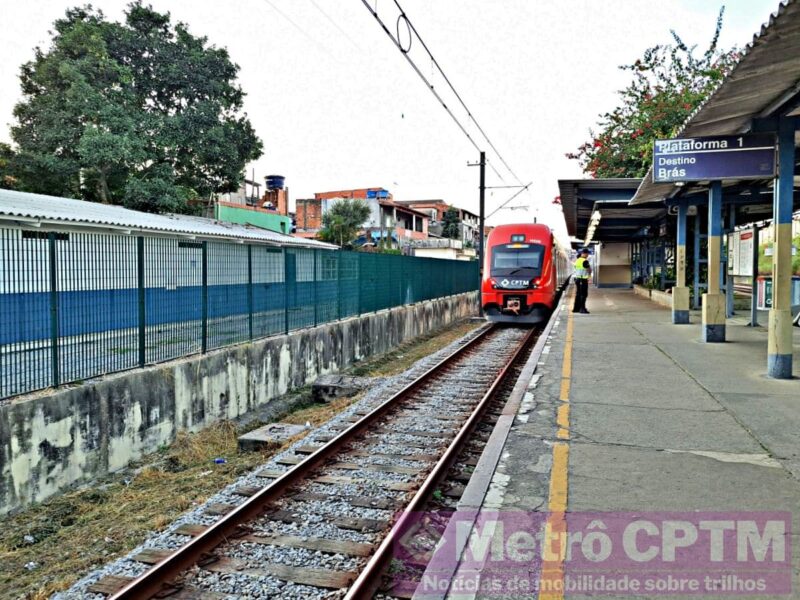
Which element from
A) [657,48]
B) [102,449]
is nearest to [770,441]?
[102,449]

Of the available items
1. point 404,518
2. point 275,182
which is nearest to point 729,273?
point 404,518

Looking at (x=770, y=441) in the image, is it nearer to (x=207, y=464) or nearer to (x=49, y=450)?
(x=207, y=464)

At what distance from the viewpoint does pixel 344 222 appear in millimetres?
48062

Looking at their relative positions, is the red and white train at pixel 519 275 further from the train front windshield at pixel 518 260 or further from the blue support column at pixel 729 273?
the blue support column at pixel 729 273

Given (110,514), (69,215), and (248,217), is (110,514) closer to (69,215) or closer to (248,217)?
(69,215)

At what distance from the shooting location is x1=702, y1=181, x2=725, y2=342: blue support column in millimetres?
12141

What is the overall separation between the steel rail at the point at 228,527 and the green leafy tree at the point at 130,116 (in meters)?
23.6

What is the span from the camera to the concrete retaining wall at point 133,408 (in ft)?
20.4

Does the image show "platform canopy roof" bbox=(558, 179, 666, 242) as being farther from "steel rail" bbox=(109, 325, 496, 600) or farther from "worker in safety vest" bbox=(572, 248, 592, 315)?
"steel rail" bbox=(109, 325, 496, 600)

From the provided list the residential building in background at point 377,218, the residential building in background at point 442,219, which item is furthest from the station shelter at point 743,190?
the residential building in background at point 442,219

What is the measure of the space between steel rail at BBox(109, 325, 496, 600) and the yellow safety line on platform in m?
2.46

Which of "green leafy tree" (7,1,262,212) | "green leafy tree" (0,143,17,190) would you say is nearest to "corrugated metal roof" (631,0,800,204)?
"green leafy tree" (7,1,262,212)

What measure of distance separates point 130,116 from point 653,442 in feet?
89.9

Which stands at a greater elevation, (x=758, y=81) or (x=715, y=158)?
(x=758, y=81)
